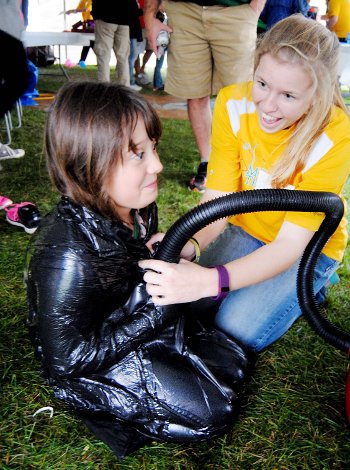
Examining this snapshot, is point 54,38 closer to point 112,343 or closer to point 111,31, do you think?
point 111,31

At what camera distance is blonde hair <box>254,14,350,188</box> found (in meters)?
1.27

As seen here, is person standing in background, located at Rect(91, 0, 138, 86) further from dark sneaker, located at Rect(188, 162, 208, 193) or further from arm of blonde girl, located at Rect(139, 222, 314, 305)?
arm of blonde girl, located at Rect(139, 222, 314, 305)

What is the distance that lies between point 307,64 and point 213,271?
64 cm

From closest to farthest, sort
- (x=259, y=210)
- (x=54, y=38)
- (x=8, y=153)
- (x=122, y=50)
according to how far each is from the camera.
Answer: (x=259, y=210) → (x=8, y=153) → (x=54, y=38) → (x=122, y=50)

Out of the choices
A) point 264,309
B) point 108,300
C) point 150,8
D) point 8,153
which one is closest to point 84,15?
point 8,153

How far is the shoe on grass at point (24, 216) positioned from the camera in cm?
235

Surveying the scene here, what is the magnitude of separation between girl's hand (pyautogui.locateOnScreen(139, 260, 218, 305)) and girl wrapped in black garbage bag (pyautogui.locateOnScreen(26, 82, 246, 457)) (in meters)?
0.06

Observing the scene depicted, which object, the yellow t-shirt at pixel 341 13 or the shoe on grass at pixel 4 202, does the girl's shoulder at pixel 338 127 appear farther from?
the yellow t-shirt at pixel 341 13

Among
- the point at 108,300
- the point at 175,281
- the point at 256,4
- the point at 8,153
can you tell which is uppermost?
the point at 256,4

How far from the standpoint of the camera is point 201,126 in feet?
9.85

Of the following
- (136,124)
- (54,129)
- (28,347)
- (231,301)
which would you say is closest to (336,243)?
(231,301)

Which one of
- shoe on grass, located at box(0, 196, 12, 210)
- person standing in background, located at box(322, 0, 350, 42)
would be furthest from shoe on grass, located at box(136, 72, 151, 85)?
shoe on grass, located at box(0, 196, 12, 210)

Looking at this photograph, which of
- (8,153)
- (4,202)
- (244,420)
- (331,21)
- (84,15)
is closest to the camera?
(244,420)

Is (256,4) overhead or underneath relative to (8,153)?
overhead
